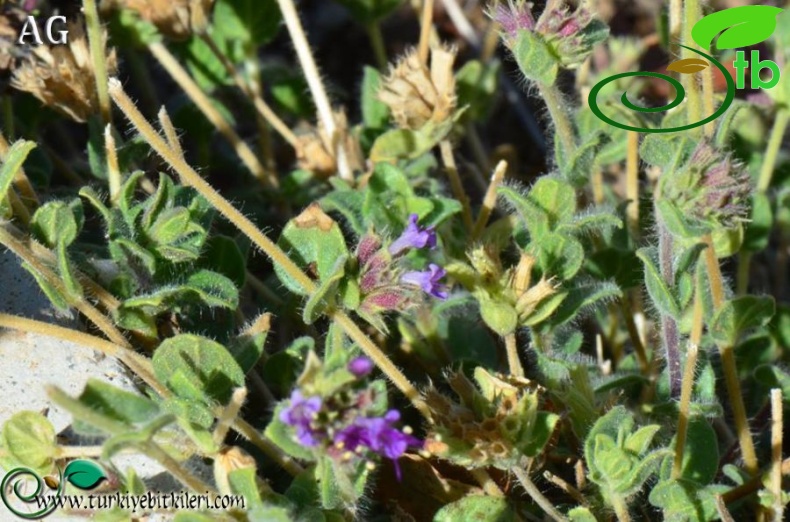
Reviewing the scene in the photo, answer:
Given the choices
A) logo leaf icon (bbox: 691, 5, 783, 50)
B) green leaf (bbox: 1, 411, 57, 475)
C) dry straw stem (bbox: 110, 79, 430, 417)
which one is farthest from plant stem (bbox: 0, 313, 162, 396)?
logo leaf icon (bbox: 691, 5, 783, 50)

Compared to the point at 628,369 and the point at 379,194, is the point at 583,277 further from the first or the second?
the point at 379,194

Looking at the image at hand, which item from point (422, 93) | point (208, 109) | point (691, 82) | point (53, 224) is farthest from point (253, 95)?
point (691, 82)

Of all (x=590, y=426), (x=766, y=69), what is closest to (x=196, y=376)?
(x=590, y=426)

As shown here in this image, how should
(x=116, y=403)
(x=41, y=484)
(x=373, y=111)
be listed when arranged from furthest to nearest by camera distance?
(x=373, y=111) < (x=41, y=484) < (x=116, y=403)

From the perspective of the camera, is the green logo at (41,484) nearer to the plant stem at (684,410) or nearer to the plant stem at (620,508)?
the plant stem at (620,508)

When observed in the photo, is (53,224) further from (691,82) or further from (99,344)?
(691,82)
